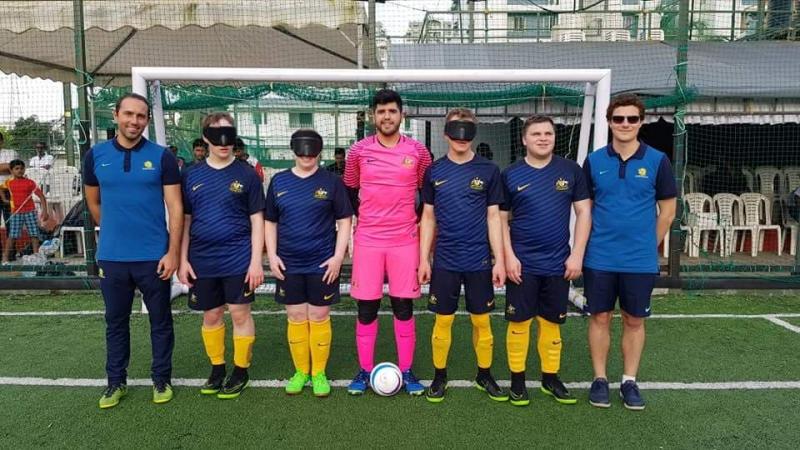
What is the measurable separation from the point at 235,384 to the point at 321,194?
1.41m

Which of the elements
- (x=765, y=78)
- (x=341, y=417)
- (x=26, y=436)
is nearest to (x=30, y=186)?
(x=26, y=436)

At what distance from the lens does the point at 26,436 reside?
309 cm

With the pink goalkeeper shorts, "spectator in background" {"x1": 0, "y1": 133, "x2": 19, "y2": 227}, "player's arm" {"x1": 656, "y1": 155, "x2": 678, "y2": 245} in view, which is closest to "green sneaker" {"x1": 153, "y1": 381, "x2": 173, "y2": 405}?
the pink goalkeeper shorts

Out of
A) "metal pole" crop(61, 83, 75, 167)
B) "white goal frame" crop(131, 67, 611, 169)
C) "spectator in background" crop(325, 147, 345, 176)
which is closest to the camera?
"white goal frame" crop(131, 67, 611, 169)

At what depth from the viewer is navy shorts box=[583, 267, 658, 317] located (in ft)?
11.1

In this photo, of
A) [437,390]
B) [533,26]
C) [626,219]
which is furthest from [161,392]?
[533,26]

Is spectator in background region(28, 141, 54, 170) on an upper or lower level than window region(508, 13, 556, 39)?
lower

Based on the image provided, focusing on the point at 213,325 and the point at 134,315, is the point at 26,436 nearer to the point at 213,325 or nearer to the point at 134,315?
the point at 213,325

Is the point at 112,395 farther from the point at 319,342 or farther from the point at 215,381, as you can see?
the point at 319,342

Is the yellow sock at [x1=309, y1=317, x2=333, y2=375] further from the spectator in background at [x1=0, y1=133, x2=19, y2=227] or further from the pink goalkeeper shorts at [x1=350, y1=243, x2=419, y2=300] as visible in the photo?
the spectator in background at [x1=0, y1=133, x2=19, y2=227]

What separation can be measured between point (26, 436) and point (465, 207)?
2871 millimetres

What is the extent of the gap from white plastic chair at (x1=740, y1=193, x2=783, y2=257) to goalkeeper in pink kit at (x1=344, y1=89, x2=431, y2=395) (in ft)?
24.0

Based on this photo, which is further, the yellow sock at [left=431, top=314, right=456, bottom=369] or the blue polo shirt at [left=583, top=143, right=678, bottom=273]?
the yellow sock at [left=431, top=314, right=456, bottom=369]

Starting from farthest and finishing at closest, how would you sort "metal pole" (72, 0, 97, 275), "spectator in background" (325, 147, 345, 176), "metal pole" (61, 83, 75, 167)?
"metal pole" (61, 83, 75, 167), "spectator in background" (325, 147, 345, 176), "metal pole" (72, 0, 97, 275)
